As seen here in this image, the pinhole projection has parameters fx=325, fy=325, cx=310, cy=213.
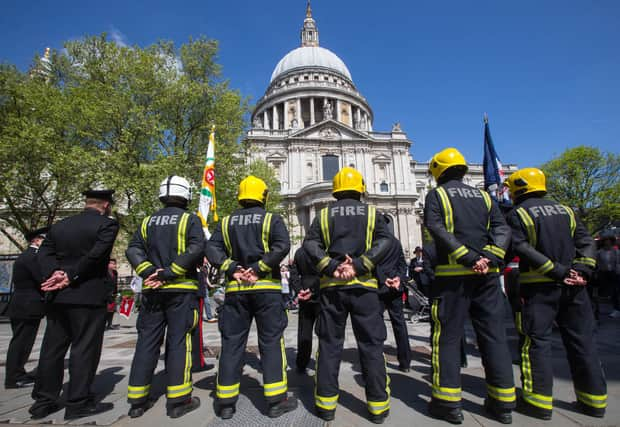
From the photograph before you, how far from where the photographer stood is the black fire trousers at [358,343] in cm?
269

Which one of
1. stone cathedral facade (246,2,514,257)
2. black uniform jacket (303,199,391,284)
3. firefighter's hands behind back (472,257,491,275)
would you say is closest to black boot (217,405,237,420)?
black uniform jacket (303,199,391,284)

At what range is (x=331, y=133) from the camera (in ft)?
133

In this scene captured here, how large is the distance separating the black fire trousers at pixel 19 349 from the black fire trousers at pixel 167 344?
2.19 metres

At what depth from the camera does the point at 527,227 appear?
3035mm

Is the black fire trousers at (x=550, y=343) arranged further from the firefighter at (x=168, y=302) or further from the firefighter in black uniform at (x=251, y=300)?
the firefighter at (x=168, y=302)

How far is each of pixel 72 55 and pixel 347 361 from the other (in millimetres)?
20796

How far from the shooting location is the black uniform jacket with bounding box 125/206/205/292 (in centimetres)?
310

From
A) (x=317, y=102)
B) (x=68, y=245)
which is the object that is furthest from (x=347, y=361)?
(x=317, y=102)

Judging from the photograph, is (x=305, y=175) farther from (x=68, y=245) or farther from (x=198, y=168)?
(x=68, y=245)

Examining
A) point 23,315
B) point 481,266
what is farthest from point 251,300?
point 23,315

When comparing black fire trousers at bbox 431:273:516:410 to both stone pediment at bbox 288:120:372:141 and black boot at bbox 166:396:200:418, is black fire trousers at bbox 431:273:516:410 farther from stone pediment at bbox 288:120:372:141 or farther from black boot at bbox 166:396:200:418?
stone pediment at bbox 288:120:372:141

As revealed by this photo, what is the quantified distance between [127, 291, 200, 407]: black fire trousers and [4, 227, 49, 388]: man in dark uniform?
2.02 meters

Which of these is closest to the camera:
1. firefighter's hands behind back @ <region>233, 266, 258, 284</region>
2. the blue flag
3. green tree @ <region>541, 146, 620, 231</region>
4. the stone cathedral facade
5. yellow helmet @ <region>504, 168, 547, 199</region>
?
firefighter's hands behind back @ <region>233, 266, 258, 284</region>

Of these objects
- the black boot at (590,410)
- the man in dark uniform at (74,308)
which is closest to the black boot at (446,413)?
the black boot at (590,410)
